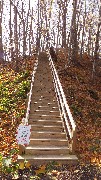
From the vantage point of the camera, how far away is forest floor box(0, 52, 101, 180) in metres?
8.50

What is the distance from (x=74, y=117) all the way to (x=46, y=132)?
12.0 ft

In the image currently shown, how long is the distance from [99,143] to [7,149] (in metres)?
4.20

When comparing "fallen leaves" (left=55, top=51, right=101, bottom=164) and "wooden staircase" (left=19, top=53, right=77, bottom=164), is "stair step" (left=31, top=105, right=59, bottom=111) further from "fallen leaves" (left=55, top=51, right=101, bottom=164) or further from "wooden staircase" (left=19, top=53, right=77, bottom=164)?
"fallen leaves" (left=55, top=51, right=101, bottom=164)

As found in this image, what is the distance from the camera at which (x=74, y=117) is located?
578 inches

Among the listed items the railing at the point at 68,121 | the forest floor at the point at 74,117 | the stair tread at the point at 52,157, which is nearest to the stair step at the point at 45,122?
the railing at the point at 68,121

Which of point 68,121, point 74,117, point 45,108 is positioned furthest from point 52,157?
point 74,117

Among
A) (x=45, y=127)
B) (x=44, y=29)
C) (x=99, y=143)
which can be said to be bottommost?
(x=99, y=143)

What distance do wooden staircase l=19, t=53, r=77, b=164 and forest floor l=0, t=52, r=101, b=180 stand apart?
44cm

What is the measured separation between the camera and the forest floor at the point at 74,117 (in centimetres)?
850

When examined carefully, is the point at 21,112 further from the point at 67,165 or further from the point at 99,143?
the point at 67,165

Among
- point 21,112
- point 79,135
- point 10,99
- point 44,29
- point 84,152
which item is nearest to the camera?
point 84,152

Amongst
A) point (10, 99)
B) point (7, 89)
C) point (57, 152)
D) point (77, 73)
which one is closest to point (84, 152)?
point (57, 152)

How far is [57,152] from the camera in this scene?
1009 cm

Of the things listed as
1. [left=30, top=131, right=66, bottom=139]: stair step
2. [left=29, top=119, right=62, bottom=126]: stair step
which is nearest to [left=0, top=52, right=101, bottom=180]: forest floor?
[left=30, top=131, right=66, bottom=139]: stair step
